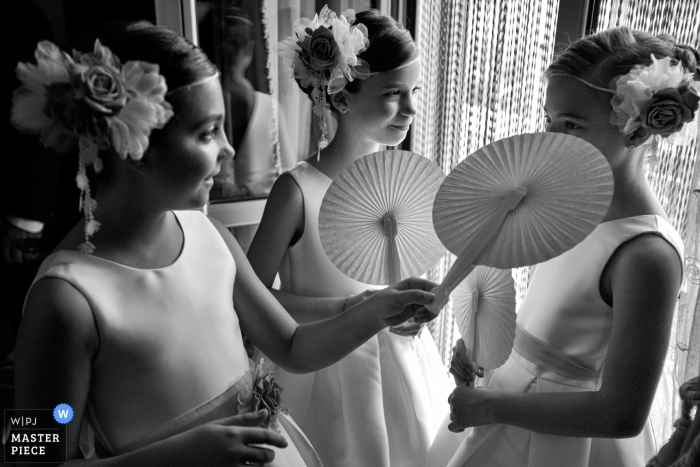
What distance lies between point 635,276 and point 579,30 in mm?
959

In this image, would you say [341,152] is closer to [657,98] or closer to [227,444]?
[657,98]

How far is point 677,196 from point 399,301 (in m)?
0.88

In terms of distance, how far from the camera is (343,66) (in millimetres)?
1347

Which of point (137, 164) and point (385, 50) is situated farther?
point (385, 50)

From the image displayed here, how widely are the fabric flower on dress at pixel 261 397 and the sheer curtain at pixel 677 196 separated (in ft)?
3.14

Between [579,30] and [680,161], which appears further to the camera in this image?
[579,30]

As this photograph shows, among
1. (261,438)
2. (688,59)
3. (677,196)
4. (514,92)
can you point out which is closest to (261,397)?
(261,438)

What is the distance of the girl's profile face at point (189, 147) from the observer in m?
0.90

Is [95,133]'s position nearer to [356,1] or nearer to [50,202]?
[50,202]

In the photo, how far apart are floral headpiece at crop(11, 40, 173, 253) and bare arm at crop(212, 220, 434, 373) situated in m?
0.35

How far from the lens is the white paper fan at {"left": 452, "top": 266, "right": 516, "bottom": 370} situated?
3.32 ft

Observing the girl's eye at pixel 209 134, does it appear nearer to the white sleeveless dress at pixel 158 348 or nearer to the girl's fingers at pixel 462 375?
the white sleeveless dress at pixel 158 348

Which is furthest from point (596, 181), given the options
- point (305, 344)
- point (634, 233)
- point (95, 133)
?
point (95, 133)

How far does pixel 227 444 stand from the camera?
2.69 feet
